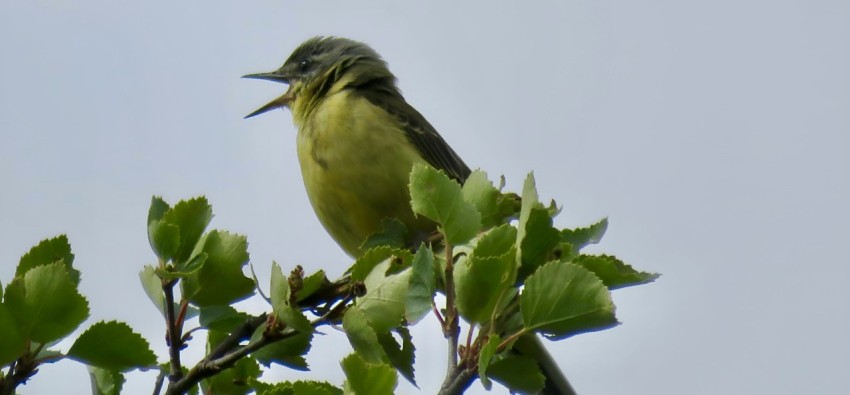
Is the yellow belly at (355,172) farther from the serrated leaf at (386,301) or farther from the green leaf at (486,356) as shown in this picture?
the green leaf at (486,356)

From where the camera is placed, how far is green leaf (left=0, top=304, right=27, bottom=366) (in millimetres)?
3170

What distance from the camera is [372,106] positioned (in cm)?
785

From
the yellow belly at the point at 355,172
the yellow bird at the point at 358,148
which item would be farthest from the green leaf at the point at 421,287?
the yellow belly at the point at 355,172

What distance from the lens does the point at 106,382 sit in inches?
148

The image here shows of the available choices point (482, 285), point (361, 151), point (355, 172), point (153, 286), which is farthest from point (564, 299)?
point (361, 151)

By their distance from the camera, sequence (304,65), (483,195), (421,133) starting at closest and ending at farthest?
1. (483,195)
2. (421,133)
3. (304,65)

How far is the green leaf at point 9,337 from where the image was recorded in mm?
3170

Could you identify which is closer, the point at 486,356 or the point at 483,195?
the point at 486,356

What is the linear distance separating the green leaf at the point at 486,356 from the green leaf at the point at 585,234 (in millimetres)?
699

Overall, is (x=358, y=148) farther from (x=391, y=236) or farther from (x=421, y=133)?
(x=391, y=236)

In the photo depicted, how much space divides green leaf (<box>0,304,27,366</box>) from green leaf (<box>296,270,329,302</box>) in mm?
828

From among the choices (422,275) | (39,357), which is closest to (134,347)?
(39,357)

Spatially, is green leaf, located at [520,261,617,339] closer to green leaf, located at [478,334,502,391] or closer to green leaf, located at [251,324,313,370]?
green leaf, located at [478,334,502,391]

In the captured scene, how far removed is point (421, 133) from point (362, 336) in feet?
15.4
